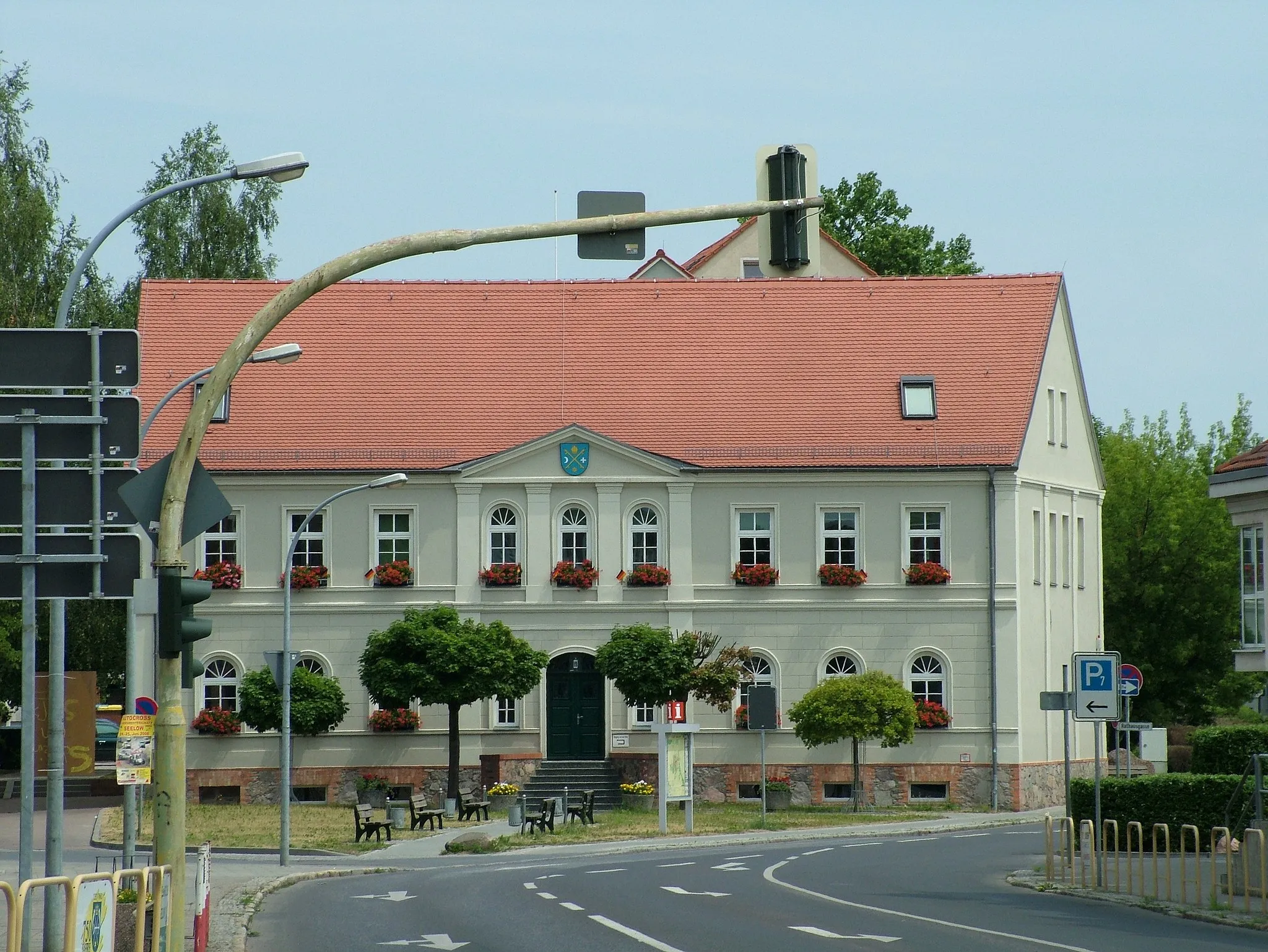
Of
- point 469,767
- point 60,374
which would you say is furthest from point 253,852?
point 60,374

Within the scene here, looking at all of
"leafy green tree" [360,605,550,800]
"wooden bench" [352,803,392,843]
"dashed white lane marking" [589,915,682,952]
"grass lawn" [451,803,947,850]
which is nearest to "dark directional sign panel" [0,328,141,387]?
"dashed white lane marking" [589,915,682,952]

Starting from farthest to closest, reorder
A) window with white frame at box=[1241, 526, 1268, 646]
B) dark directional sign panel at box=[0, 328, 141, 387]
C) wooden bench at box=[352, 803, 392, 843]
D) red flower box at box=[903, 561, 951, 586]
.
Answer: red flower box at box=[903, 561, 951, 586], wooden bench at box=[352, 803, 392, 843], window with white frame at box=[1241, 526, 1268, 646], dark directional sign panel at box=[0, 328, 141, 387]

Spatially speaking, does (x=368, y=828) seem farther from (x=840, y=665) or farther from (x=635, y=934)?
(x=635, y=934)

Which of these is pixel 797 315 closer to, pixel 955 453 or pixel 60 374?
pixel 955 453

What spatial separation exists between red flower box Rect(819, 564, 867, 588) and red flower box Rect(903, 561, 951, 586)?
1.16m

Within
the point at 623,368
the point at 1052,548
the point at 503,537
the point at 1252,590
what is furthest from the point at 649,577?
the point at 1252,590

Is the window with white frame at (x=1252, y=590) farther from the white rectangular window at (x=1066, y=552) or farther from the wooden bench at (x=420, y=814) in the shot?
the white rectangular window at (x=1066, y=552)

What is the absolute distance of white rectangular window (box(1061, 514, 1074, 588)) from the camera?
159ft

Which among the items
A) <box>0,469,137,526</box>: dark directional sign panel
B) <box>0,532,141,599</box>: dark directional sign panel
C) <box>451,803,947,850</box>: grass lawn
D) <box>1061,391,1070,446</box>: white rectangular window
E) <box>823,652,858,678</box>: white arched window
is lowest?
<box>451,803,947,850</box>: grass lawn

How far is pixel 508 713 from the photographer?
4538 cm

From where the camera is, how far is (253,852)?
109 feet

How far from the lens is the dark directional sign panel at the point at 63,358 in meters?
12.1

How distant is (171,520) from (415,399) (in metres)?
34.4

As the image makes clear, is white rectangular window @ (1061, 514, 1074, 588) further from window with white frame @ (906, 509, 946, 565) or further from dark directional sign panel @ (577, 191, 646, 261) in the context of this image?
dark directional sign panel @ (577, 191, 646, 261)
